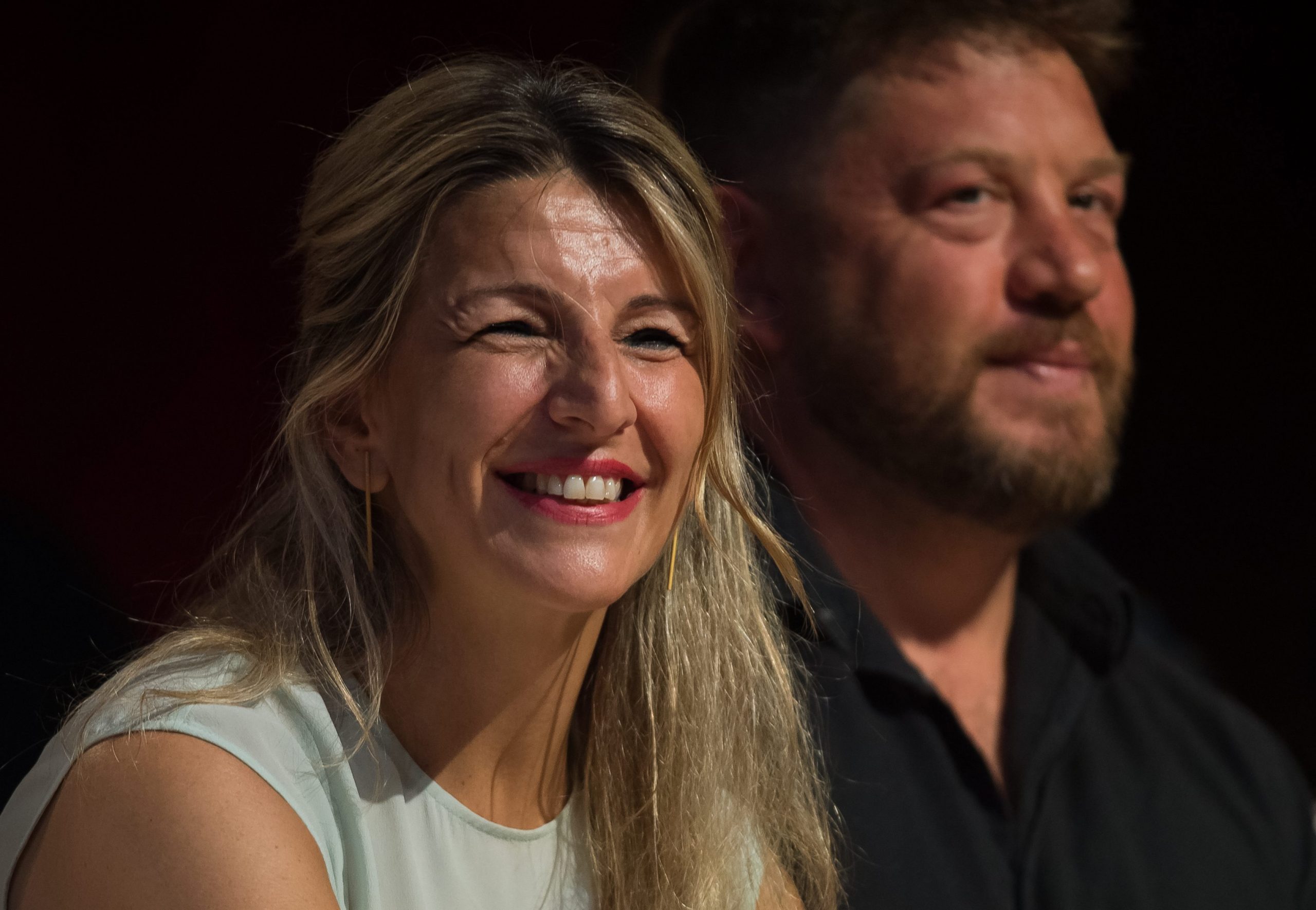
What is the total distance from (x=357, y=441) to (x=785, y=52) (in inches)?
31.9

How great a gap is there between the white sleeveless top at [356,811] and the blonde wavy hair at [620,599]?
0.08ft

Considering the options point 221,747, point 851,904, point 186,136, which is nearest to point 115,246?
point 186,136

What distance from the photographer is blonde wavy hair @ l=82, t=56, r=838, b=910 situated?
126 cm

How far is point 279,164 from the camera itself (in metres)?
1.69

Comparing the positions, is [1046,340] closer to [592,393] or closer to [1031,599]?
[1031,599]

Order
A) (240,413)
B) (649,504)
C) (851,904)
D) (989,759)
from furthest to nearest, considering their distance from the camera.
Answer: (989,759), (240,413), (851,904), (649,504)

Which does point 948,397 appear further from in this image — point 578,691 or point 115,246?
point 115,246

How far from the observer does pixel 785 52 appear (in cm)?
174

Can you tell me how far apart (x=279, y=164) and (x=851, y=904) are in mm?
1146

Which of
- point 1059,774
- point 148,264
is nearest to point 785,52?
point 148,264

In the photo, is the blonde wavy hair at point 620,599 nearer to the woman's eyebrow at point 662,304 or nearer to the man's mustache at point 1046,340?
the woman's eyebrow at point 662,304

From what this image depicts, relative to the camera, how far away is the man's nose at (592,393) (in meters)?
1.20

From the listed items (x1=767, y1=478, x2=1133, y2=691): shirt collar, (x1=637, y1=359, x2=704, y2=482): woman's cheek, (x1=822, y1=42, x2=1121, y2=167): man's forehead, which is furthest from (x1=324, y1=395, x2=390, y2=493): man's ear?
(x1=822, y1=42, x2=1121, y2=167): man's forehead

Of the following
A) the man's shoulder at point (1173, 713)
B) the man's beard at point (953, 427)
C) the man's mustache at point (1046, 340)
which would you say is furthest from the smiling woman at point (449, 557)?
the man's shoulder at point (1173, 713)
